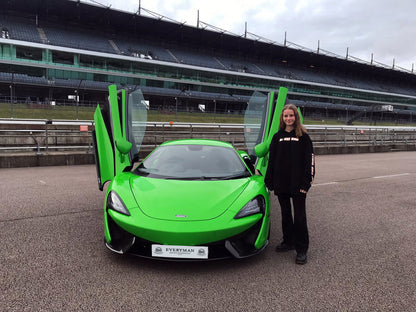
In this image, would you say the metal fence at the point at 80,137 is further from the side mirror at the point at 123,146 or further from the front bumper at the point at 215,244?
the front bumper at the point at 215,244

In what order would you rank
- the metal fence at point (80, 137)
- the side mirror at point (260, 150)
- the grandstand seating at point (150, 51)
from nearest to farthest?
the side mirror at point (260, 150) → the metal fence at point (80, 137) → the grandstand seating at point (150, 51)

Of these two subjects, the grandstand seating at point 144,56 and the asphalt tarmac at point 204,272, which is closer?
the asphalt tarmac at point 204,272

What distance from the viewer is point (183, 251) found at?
285 cm

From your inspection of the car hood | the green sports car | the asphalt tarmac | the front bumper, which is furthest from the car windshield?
the asphalt tarmac

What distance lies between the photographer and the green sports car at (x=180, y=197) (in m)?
2.87

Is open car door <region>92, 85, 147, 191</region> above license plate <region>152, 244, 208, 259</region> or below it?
above

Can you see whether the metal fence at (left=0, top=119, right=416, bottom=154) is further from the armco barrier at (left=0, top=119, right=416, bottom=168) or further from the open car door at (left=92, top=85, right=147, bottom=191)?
the open car door at (left=92, top=85, right=147, bottom=191)

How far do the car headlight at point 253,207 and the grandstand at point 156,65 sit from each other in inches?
1188

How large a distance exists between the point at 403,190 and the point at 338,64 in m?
72.2

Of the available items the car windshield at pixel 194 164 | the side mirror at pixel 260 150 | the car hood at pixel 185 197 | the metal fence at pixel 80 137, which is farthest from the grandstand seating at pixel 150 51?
the car hood at pixel 185 197

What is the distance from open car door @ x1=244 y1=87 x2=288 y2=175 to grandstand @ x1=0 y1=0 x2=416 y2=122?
2825 cm

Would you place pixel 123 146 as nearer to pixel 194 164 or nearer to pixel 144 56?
pixel 194 164

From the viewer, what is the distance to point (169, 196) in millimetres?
3285

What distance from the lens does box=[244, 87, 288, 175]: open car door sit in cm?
480
